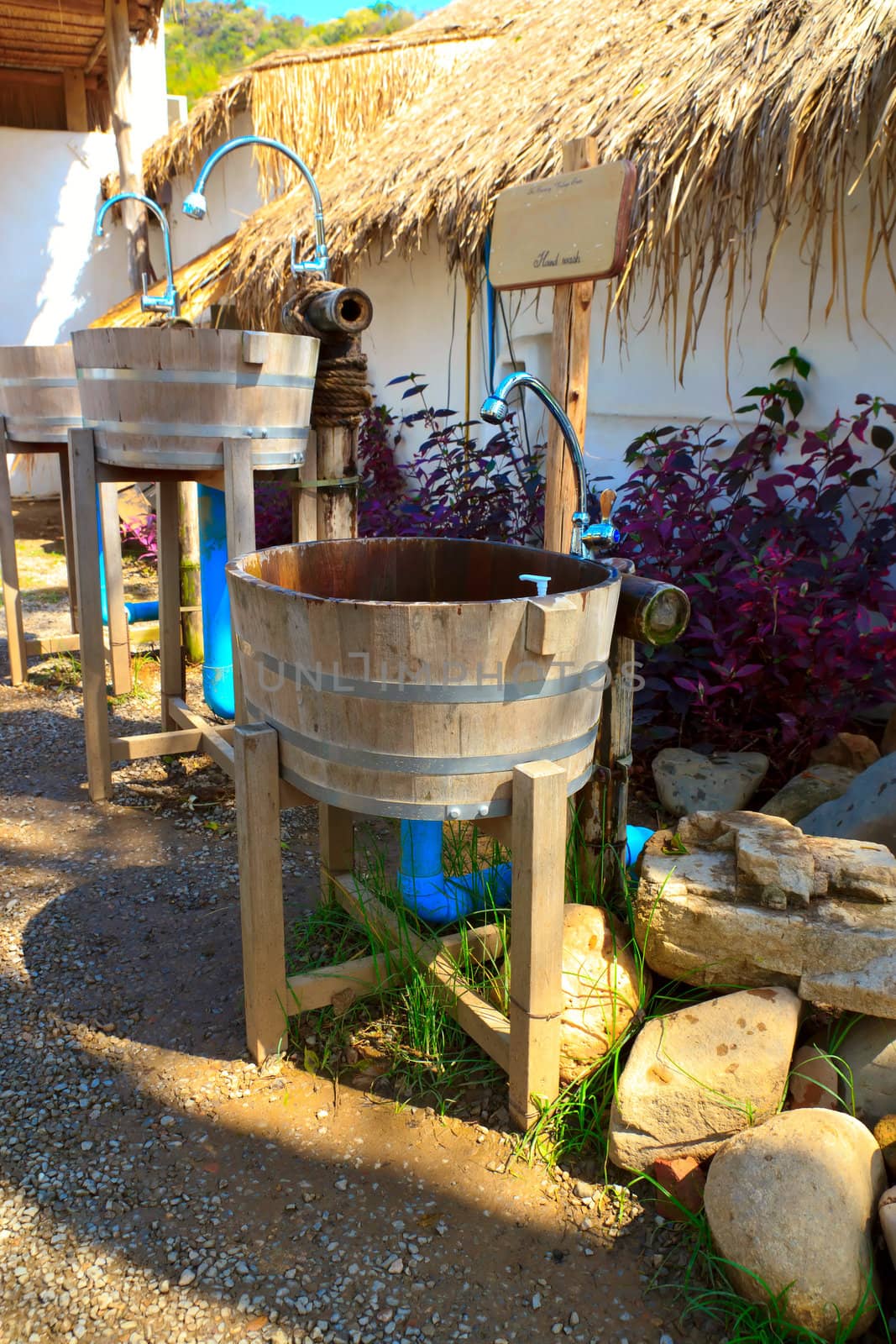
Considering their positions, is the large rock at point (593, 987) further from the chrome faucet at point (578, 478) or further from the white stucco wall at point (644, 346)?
the white stucco wall at point (644, 346)

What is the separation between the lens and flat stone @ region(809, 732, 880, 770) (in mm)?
2887

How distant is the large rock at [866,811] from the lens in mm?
2225

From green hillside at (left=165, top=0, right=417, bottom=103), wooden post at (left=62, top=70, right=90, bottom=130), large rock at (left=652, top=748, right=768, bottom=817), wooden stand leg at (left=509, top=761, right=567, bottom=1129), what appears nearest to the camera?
wooden stand leg at (left=509, top=761, right=567, bottom=1129)

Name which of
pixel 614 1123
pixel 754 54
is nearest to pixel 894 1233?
pixel 614 1123

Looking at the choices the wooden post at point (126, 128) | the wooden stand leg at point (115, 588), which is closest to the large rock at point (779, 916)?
the wooden stand leg at point (115, 588)

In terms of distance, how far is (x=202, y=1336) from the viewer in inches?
56.4

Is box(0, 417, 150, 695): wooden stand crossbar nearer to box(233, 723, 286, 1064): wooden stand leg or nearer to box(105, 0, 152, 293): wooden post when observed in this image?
box(233, 723, 286, 1064): wooden stand leg

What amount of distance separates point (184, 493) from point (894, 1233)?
4.01m

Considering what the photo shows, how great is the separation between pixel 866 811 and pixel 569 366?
48.0 inches

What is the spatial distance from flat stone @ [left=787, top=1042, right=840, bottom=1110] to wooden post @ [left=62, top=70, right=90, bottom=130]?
9619mm

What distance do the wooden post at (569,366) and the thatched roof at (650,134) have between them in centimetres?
118

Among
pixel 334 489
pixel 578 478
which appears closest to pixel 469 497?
pixel 334 489

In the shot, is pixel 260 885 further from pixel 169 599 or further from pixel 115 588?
pixel 115 588

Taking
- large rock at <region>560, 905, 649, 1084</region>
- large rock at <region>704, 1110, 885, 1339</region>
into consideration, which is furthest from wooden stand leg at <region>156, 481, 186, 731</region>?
large rock at <region>704, 1110, 885, 1339</region>
